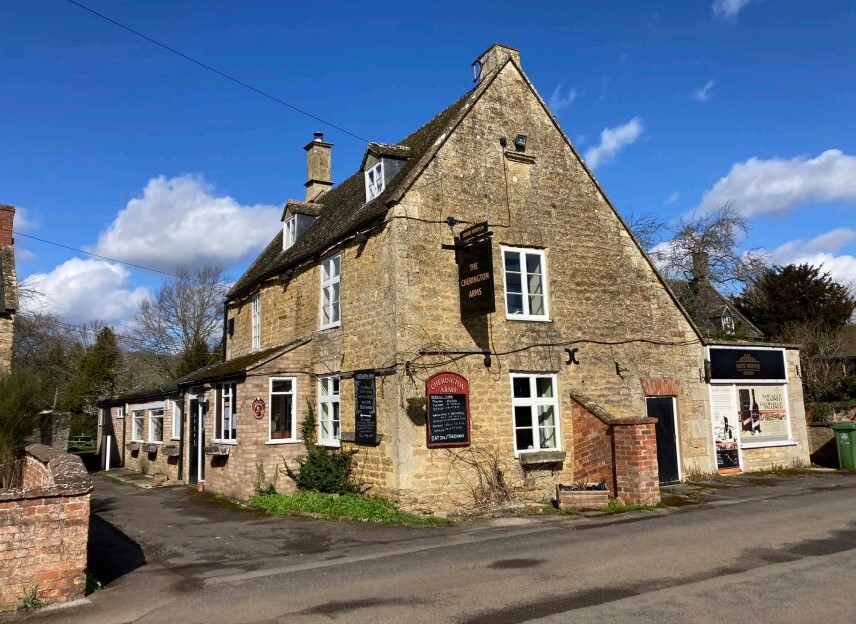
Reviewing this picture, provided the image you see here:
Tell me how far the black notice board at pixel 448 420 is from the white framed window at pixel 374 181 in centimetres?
578

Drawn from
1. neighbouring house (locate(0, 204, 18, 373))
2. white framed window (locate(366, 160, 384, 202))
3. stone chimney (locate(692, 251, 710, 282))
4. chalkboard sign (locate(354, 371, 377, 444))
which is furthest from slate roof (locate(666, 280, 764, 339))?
neighbouring house (locate(0, 204, 18, 373))

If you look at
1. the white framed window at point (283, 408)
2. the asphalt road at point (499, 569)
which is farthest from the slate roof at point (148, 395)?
the asphalt road at point (499, 569)

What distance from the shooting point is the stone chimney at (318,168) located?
965 inches

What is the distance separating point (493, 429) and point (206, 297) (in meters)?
34.5

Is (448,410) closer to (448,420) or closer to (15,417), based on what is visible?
(448,420)

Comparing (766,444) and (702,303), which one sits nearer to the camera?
(766,444)

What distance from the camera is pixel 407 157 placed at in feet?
52.5

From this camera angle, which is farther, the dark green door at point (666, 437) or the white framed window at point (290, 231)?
the white framed window at point (290, 231)

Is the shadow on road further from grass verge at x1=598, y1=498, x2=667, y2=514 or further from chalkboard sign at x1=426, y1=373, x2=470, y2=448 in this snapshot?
grass verge at x1=598, y1=498, x2=667, y2=514

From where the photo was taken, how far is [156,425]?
2344 centimetres

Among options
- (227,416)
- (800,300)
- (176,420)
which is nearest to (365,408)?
(227,416)

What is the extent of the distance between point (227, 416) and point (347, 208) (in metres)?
6.69

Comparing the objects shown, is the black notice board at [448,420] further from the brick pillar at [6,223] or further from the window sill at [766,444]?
the brick pillar at [6,223]

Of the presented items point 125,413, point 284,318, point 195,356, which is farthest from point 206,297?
point 284,318
